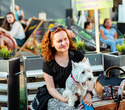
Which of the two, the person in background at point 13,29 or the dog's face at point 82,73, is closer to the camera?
the dog's face at point 82,73

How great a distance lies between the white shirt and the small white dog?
4742 mm

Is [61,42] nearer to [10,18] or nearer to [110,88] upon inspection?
[110,88]

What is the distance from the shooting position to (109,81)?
2479 mm

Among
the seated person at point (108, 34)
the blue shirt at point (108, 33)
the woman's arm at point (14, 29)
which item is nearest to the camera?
the woman's arm at point (14, 29)

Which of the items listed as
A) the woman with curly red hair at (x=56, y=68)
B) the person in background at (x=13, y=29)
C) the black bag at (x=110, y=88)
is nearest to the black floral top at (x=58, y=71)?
the woman with curly red hair at (x=56, y=68)

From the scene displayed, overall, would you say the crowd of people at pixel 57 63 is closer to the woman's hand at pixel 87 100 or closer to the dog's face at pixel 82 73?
the woman's hand at pixel 87 100

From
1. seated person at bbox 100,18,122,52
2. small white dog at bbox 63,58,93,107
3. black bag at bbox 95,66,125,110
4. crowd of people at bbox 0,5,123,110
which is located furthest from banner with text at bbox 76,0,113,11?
seated person at bbox 100,18,122,52

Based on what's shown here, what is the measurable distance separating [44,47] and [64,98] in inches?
21.8

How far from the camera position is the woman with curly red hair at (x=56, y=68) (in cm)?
229

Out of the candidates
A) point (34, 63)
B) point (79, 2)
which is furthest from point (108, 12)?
point (34, 63)

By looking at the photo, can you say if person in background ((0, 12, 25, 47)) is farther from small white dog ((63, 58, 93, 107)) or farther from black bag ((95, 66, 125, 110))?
small white dog ((63, 58, 93, 107))

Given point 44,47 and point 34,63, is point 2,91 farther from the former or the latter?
point 44,47

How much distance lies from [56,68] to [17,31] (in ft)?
15.5

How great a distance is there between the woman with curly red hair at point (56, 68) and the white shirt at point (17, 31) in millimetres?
4404
